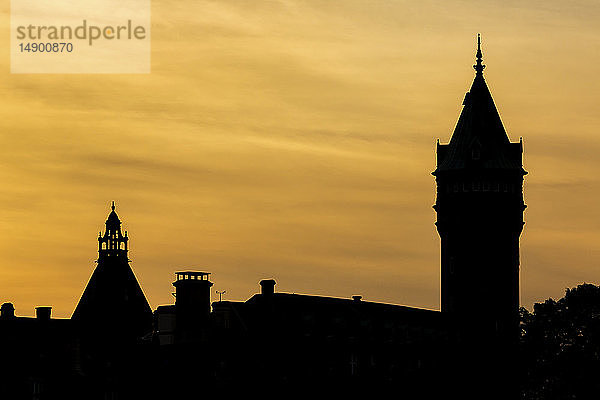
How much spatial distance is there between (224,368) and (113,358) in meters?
7.56

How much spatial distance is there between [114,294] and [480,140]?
117 feet

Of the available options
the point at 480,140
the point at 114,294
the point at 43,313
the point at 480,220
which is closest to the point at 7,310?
the point at 43,313

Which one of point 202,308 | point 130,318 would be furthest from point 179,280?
point 130,318

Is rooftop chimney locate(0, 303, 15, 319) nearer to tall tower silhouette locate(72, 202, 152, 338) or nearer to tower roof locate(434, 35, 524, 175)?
tall tower silhouette locate(72, 202, 152, 338)

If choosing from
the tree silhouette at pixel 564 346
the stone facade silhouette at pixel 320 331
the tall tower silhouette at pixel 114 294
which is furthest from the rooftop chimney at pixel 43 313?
Result: the tree silhouette at pixel 564 346

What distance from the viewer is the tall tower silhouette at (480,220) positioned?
455 feet

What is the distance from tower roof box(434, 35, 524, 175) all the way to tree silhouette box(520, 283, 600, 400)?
104ft

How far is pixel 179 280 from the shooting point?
106m

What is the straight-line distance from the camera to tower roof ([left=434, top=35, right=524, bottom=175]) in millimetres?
139750

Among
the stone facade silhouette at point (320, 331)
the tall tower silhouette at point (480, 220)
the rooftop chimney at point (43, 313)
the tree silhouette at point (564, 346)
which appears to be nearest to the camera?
the tree silhouette at point (564, 346)

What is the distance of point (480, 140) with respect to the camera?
140125 mm

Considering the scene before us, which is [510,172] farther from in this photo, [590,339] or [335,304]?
[590,339]

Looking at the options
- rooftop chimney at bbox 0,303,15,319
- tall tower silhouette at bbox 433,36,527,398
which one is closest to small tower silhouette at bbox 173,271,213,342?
rooftop chimney at bbox 0,303,15,319

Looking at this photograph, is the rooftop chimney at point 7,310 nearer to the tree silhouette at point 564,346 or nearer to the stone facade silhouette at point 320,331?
the stone facade silhouette at point 320,331
